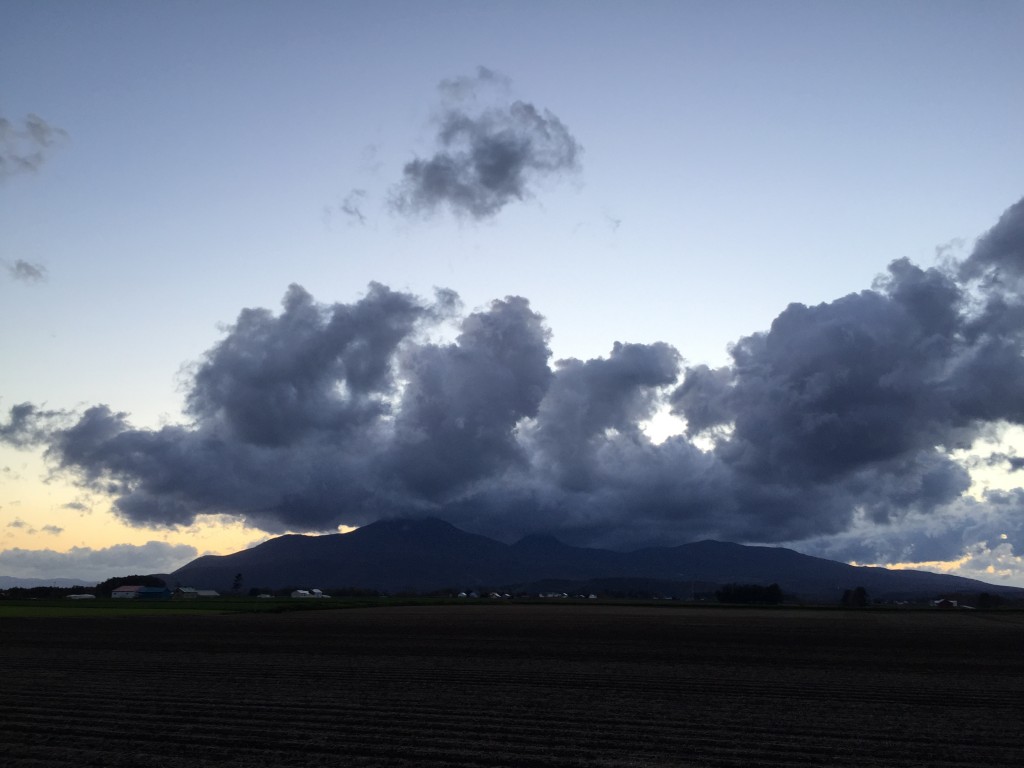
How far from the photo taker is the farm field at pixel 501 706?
54.4 feet

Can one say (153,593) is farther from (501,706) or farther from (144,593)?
(501,706)

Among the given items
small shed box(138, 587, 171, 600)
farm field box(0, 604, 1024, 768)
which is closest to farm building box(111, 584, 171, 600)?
small shed box(138, 587, 171, 600)

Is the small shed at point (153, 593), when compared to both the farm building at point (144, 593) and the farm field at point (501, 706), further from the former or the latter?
the farm field at point (501, 706)

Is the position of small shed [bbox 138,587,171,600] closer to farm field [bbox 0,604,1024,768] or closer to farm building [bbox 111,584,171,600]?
farm building [bbox 111,584,171,600]

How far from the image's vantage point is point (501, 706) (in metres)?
22.3

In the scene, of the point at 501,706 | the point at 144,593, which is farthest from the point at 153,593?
the point at 501,706

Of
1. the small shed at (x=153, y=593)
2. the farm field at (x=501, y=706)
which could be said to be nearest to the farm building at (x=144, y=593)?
the small shed at (x=153, y=593)

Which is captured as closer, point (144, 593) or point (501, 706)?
point (501, 706)

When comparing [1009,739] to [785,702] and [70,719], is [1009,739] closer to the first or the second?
[785,702]

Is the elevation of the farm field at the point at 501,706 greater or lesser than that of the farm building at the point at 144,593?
greater

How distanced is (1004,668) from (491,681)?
23.7m

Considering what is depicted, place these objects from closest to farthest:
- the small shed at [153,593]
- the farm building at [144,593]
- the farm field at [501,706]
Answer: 1. the farm field at [501,706]
2. the farm building at [144,593]
3. the small shed at [153,593]

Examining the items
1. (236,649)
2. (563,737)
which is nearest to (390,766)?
(563,737)

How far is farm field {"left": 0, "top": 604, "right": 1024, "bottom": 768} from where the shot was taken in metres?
16.6
